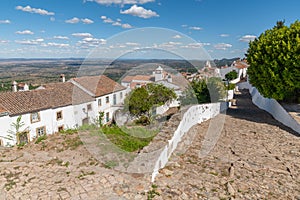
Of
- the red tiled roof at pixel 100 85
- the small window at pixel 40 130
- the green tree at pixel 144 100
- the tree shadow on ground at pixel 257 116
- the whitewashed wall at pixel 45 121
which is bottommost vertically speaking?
the small window at pixel 40 130

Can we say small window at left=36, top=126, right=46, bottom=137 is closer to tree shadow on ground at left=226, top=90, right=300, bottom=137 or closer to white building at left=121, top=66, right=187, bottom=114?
white building at left=121, top=66, right=187, bottom=114

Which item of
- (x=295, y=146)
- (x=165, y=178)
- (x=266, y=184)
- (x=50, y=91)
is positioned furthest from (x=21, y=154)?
(x=50, y=91)

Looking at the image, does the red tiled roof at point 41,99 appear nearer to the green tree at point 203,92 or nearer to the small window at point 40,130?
the small window at point 40,130

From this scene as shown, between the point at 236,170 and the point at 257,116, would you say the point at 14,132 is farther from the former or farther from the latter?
the point at 257,116

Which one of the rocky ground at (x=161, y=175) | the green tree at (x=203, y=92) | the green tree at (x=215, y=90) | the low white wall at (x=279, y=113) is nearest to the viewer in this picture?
the rocky ground at (x=161, y=175)

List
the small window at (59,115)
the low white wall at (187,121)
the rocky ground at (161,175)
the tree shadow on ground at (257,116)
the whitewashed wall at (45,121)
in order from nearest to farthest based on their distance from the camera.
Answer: the rocky ground at (161,175) → the low white wall at (187,121) → the tree shadow on ground at (257,116) → the whitewashed wall at (45,121) → the small window at (59,115)

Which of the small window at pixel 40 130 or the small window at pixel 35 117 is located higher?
the small window at pixel 35 117

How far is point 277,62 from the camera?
10289 millimetres

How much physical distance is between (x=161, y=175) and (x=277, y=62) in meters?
9.10

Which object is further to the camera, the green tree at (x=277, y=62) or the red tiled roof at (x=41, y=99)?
the red tiled roof at (x=41, y=99)

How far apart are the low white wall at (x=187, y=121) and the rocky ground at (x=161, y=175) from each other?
19cm

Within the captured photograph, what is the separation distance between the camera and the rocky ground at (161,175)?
3525 millimetres

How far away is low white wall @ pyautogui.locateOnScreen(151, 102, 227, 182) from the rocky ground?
0.62 feet

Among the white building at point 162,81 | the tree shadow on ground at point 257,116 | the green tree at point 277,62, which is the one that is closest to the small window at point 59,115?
the white building at point 162,81
